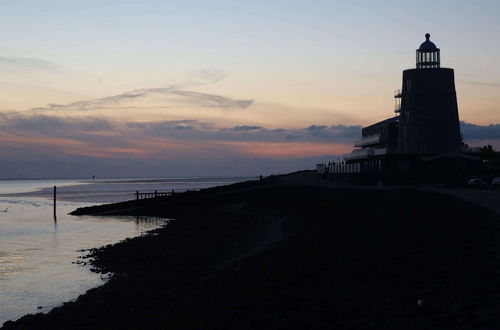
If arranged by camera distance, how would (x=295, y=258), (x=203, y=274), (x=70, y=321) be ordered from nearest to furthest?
(x=70, y=321)
(x=295, y=258)
(x=203, y=274)

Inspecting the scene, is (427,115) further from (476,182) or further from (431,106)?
(476,182)

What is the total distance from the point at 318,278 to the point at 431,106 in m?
58.2

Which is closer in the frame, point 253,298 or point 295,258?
point 253,298

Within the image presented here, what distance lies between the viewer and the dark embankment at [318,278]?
11.7 m

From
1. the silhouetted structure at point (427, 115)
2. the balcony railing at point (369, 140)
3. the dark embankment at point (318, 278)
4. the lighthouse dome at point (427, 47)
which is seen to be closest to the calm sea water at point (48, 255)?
the dark embankment at point (318, 278)

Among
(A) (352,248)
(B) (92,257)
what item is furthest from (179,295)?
(B) (92,257)

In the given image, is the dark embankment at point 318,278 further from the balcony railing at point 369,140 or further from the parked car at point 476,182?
the balcony railing at point 369,140

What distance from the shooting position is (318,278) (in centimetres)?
1638

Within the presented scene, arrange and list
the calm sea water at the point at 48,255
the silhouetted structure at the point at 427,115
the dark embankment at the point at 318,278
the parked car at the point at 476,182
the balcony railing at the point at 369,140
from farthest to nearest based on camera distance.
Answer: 1. the balcony railing at the point at 369,140
2. the silhouetted structure at the point at 427,115
3. the parked car at the point at 476,182
4. the calm sea water at the point at 48,255
5. the dark embankment at the point at 318,278

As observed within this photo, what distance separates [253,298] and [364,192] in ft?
129

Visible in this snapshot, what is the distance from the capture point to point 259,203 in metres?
58.5

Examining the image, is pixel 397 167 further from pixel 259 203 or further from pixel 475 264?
pixel 475 264

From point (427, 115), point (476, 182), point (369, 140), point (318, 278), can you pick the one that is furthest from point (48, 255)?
point (369, 140)

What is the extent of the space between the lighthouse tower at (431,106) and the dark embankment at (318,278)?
35654mm
